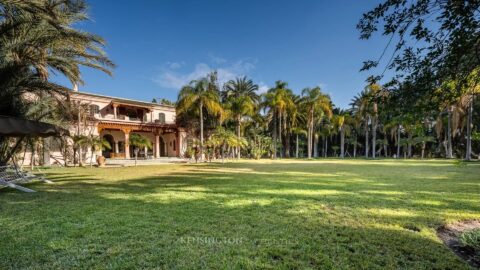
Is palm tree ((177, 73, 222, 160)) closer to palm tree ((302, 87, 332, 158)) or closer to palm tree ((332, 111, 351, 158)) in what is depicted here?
palm tree ((302, 87, 332, 158))

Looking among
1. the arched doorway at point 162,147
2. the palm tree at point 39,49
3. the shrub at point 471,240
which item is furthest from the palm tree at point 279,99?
the shrub at point 471,240

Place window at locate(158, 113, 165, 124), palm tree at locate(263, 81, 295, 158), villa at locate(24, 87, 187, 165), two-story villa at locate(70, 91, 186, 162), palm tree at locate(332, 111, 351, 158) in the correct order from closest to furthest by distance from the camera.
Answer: villa at locate(24, 87, 187, 165) → two-story villa at locate(70, 91, 186, 162) → window at locate(158, 113, 165, 124) → palm tree at locate(263, 81, 295, 158) → palm tree at locate(332, 111, 351, 158)

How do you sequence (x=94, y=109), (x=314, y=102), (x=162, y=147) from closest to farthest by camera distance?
(x=94, y=109) → (x=162, y=147) → (x=314, y=102)

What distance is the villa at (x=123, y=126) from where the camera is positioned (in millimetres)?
22125

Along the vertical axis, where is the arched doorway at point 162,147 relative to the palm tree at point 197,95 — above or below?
below

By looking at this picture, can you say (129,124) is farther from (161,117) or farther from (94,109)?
(161,117)

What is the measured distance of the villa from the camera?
22.1 meters

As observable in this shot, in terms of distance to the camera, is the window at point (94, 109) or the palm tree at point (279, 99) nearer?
the window at point (94, 109)

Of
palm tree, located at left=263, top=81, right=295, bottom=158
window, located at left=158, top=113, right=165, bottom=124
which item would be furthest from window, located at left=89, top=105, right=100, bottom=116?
palm tree, located at left=263, top=81, right=295, bottom=158

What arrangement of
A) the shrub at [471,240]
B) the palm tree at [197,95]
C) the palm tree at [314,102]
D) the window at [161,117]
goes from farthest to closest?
the palm tree at [314,102] → the window at [161,117] → the palm tree at [197,95] → the shrub at [471,240]

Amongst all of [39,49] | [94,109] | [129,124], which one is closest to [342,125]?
[129,124]

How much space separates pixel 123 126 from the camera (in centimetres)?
2484

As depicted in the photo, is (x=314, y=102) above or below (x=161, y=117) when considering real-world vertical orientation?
above

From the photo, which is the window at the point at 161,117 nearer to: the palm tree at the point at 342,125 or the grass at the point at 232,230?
the grass at the point at 232,230
